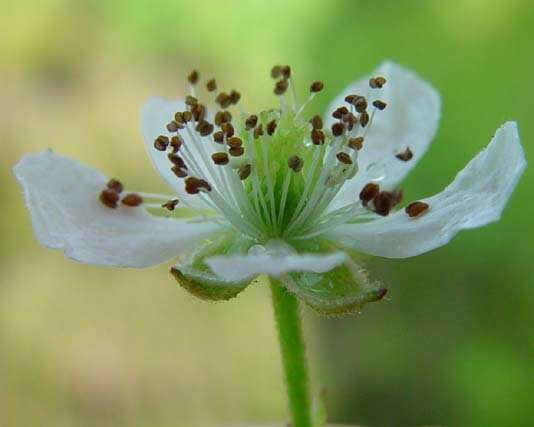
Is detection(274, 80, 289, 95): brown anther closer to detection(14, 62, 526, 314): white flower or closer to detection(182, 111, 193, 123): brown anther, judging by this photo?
detection(14, 62, 526, 314): white flower

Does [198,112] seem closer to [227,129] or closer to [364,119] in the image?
[227,129]

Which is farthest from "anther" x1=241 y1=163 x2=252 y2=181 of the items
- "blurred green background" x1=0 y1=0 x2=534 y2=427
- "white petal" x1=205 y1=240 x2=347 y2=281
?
"blurred green background" x1=0 y1=0 x2=534 y2=427

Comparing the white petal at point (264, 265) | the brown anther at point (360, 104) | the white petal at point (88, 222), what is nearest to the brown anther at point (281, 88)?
the brown anther at point (360, 104)

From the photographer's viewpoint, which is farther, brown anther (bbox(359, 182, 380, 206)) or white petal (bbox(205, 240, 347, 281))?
brown anther (bbox(359, 182, 380, 206))

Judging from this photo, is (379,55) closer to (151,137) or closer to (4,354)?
A: (4,354)

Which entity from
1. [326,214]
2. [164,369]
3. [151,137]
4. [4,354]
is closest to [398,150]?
[326,214]
